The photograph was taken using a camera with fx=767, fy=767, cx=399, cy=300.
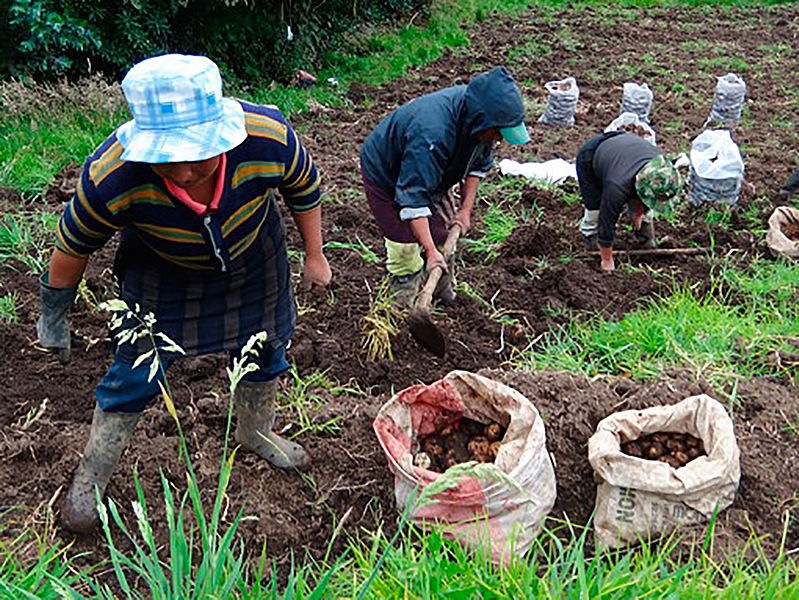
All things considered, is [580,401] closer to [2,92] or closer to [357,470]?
[357,470]

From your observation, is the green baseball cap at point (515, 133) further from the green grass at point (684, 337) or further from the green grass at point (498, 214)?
the green grass at point (498, 214)

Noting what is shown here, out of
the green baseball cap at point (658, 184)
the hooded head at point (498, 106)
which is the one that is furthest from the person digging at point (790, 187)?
the hooded head at point (498, 106)

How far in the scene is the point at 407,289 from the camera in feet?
14.8

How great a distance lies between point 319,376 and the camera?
3873mm

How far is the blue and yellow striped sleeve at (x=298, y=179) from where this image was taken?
8.13ft

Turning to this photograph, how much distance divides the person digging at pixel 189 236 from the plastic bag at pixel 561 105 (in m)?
5.91

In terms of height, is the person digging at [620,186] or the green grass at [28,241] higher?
the person digging at [620,186]

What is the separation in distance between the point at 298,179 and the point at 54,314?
913 millimetres

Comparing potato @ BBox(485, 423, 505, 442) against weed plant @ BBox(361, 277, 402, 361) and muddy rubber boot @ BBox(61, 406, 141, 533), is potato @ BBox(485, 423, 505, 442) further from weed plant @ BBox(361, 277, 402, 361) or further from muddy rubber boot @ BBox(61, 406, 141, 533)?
muddy rubber boot @ BBox(61, 406, 141, 533)

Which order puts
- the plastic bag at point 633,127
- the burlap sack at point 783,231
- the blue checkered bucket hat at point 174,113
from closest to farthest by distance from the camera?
the blue checkered bucket hat at point 174,113 → the burlap sack at point 783,231 → the plastic bag at point 633,127

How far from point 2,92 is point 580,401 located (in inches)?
249

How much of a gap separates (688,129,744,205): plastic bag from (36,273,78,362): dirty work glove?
4955 millimetres

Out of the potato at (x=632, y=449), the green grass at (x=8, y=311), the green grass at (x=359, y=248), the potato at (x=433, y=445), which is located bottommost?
the green grass at (x=359, y=248)

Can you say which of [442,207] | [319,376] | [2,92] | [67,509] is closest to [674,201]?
[442,207]
